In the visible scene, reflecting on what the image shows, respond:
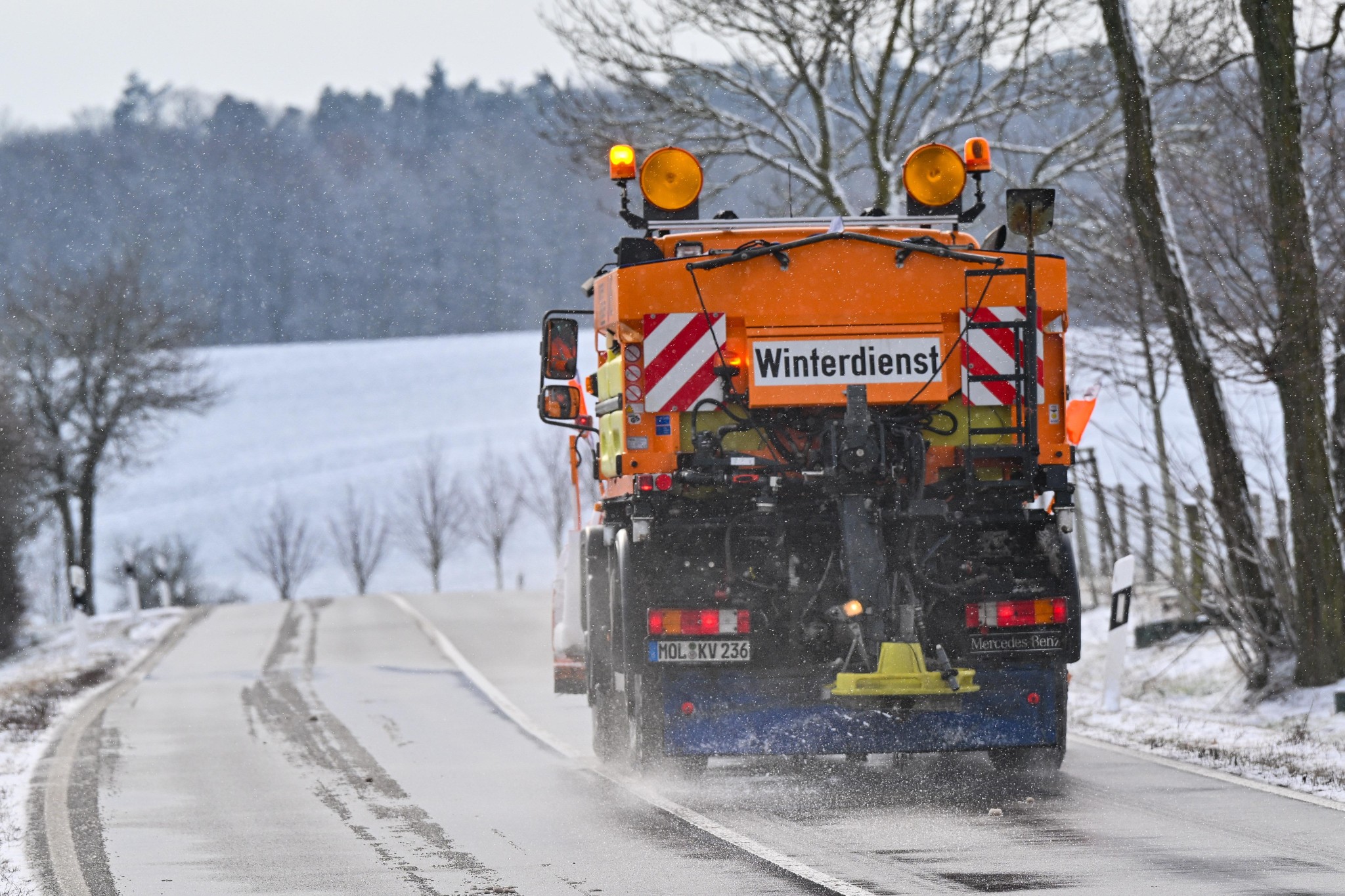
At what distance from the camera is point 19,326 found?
134 feet

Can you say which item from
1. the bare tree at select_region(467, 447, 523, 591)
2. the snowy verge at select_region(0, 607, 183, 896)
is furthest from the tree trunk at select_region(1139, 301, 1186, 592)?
the bare tree at select_region(467, 447, 523, 591)

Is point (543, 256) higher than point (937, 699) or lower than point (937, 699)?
higher

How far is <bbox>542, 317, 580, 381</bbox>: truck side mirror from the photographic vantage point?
32.9 ft

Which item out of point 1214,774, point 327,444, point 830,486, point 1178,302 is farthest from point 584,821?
point 327,444

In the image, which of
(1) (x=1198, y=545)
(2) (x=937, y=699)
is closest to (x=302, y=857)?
(2) (x=937, y=699)

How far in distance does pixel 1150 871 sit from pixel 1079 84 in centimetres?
1707

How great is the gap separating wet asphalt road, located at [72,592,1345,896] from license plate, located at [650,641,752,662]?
0.69 meters

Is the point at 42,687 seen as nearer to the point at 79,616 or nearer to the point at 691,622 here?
the point at 79,616

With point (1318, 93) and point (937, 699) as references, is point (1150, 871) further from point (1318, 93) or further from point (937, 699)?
point (1318, 93)

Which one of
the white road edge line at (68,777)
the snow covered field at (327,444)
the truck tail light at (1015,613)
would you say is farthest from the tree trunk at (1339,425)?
the snow covered field at (327,444)

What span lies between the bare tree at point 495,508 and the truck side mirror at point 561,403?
4341 centimetres

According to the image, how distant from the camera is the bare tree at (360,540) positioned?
58.2 m

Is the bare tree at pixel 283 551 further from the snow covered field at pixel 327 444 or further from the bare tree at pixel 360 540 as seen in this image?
the bare tree at pixel 360 540

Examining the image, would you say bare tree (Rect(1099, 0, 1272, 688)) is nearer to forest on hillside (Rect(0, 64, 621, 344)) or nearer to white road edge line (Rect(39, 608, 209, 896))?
white road edge line (Rect(39, 608, 209, 896))
